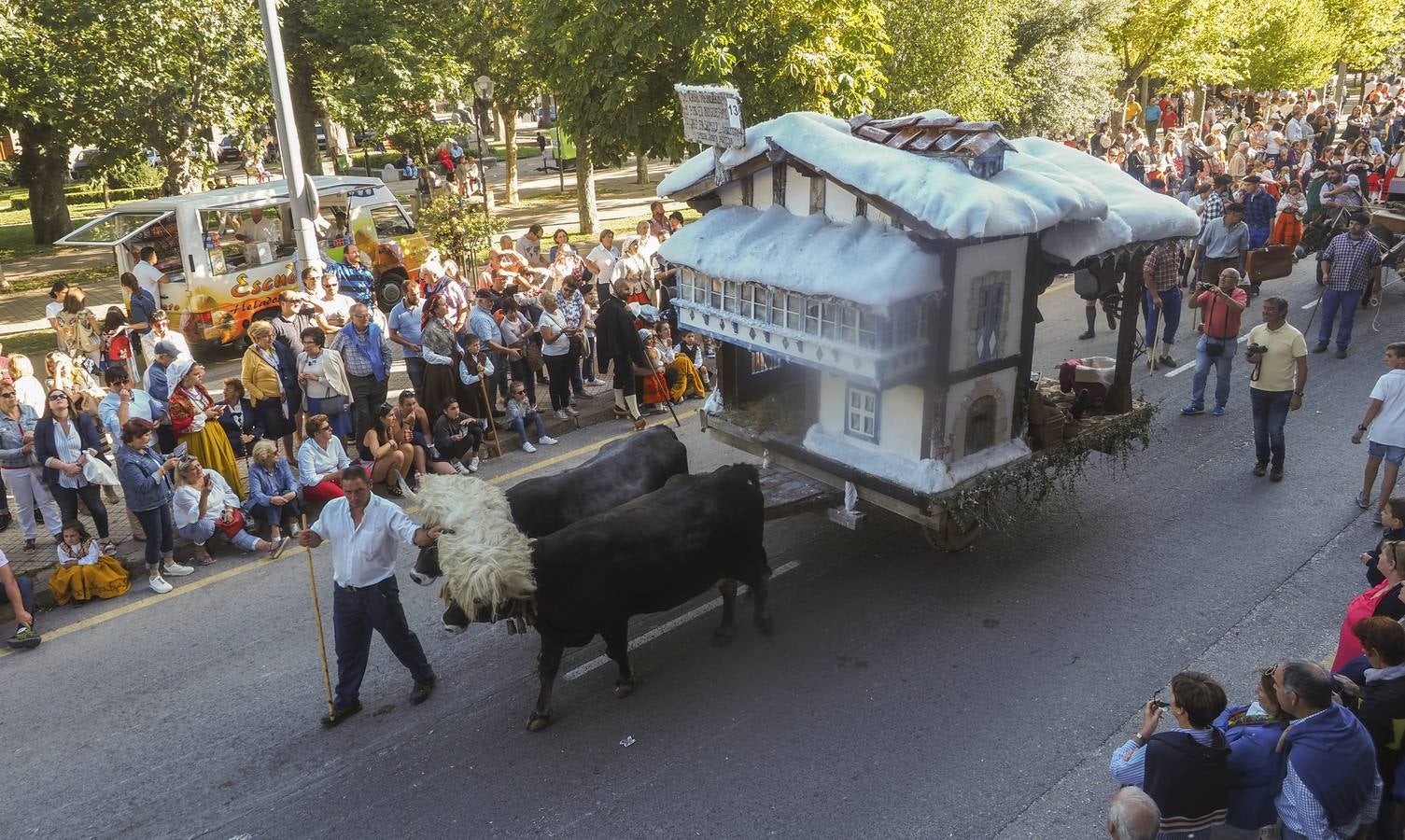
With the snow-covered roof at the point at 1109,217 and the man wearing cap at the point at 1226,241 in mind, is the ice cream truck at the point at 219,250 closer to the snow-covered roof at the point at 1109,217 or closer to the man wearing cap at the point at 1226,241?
the snow-covered roof at the point at 1109,217

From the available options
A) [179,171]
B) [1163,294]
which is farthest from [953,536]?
[179,171]

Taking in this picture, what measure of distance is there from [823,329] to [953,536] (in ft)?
7.08

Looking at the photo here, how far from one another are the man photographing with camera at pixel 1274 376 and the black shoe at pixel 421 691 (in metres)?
7.97

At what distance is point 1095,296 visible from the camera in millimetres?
9250

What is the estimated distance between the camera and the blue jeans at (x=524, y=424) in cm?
1208

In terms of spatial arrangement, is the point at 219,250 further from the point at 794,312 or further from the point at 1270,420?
the point at 1270,420

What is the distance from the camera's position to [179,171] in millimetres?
20125

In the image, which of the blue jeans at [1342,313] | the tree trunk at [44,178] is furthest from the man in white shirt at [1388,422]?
the tree trunk at [44,178]

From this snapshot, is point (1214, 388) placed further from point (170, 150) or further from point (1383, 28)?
point (1383, 28)

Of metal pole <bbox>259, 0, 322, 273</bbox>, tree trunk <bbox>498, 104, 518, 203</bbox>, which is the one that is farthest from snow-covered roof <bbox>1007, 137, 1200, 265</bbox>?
tree trunk <bbox>498, 104, 518, 203</bbox>

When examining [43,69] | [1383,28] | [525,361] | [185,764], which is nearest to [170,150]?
[43,69]

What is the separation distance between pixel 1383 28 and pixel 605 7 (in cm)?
3466

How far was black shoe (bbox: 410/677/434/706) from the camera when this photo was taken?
7.33 m

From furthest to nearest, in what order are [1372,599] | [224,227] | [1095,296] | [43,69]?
[43,69] → [224,227] → [1095,296] → [1372,599]
